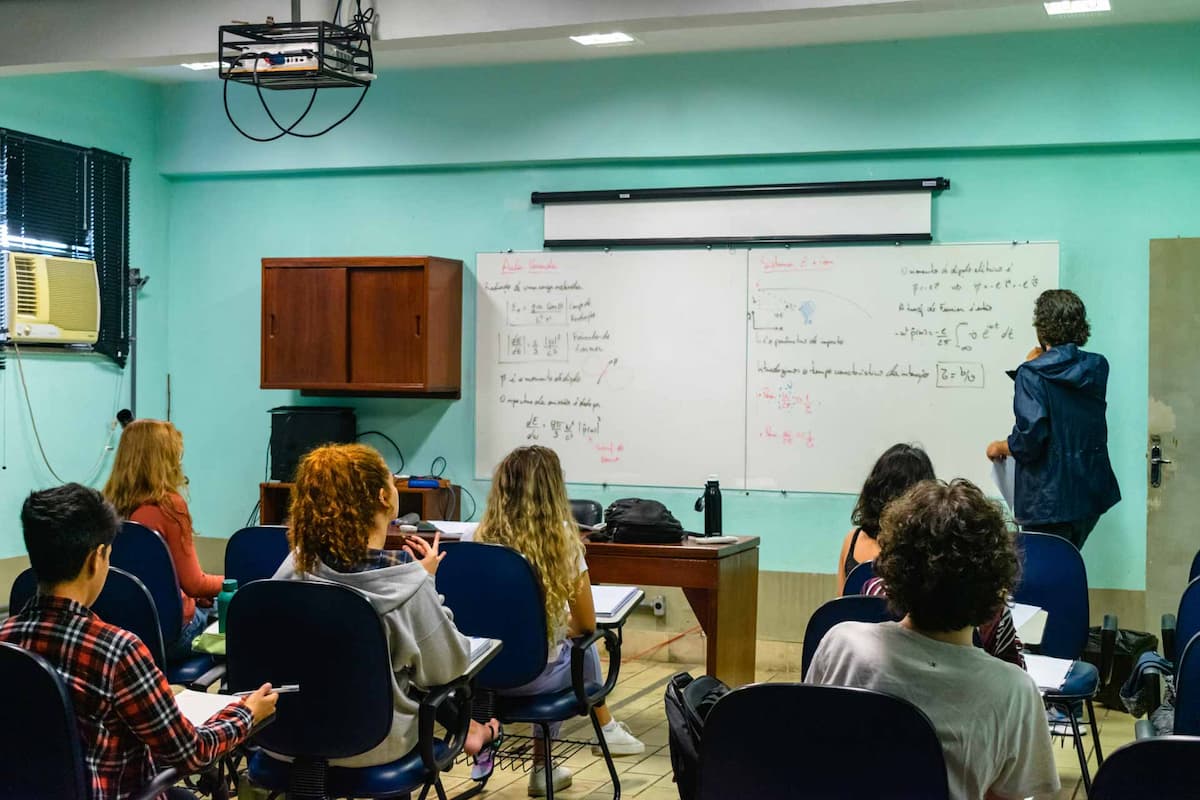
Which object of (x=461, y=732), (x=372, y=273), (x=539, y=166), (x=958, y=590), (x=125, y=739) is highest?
(x=539, y=166)

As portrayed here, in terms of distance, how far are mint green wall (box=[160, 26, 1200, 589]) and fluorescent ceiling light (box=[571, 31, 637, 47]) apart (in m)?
0.37

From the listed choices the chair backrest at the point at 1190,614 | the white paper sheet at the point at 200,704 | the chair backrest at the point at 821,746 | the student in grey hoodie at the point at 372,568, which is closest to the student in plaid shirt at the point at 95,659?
the white paper sheet at the point at 200,704

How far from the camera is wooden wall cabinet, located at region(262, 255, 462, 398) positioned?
6527mm

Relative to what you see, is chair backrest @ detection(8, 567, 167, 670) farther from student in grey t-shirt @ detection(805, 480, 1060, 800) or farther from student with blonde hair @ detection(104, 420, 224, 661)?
student in grey t-shirt @ detection(805, 480, 1060, 800)

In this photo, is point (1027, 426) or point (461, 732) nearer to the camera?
point (461, 732)

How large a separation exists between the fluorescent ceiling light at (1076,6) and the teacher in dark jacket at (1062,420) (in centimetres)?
119

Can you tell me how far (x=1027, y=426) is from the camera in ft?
16.9

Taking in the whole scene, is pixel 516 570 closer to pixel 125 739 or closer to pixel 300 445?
pixel 125 739

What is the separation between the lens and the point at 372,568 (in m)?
2.97

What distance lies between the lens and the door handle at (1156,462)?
18.5 ft

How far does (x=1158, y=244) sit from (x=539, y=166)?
116 inches

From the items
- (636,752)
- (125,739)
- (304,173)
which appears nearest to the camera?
(125,739)

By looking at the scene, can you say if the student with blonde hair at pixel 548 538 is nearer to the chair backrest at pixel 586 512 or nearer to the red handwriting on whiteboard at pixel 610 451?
the chair backrest at pixel 586 512

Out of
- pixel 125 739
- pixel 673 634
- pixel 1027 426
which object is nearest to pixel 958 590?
pixel 125 739
